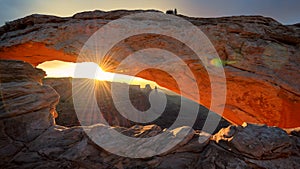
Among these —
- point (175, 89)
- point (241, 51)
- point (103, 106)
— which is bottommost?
point (103, 106)

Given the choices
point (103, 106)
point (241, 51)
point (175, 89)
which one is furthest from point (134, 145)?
point (103, 106)

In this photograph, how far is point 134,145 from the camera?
20.9 ft

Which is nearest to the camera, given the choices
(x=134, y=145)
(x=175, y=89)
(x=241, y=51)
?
(x=134, y=145)

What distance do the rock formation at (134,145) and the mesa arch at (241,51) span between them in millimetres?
4972

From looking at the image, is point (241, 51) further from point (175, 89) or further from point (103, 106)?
point (103, 106)

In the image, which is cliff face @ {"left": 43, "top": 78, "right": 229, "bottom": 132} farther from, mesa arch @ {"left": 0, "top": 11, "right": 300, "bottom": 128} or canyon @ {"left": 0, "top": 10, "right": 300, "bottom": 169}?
mesa arch @ {"left": 0, "top": 11, "right": 300, "bottom": 128}

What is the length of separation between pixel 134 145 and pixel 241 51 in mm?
9320

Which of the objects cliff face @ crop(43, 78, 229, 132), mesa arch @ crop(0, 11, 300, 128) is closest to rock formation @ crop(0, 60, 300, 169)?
mesa arch @ crop(0, 11, 300, 128)

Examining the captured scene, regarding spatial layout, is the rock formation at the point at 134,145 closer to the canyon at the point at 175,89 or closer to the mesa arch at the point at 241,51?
the canyon at the point at 175,89

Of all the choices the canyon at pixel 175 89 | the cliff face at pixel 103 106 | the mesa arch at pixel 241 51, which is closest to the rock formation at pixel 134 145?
the canyon at pixel 175 89

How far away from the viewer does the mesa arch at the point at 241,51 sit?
34.6ft

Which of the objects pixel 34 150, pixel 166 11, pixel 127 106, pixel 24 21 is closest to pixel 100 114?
pixel 127 106

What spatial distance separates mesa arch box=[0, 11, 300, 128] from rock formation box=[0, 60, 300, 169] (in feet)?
16.3

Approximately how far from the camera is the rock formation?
18.4ft
